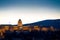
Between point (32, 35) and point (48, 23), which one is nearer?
point (32, 35)

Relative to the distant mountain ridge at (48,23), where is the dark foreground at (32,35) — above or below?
below

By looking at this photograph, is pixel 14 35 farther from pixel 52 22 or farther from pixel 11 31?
pixel 52 22

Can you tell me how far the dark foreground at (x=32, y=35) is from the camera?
3.15 metres

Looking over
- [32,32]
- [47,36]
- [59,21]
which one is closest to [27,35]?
[32,32]

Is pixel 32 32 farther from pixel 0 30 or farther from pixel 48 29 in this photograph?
pixel 0 30

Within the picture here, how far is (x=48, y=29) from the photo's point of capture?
10.6 ft

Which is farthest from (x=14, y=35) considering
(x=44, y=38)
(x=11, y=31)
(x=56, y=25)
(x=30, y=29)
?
(x=56, y=25)

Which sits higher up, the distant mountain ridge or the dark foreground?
the distant mountain ridge

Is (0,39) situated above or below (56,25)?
below

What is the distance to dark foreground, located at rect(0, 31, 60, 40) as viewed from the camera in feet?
10.3

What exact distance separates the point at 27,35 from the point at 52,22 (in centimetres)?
49

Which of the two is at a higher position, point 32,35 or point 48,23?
point 48,23

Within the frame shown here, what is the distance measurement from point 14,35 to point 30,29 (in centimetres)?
28

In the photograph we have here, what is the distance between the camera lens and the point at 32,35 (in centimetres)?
319
